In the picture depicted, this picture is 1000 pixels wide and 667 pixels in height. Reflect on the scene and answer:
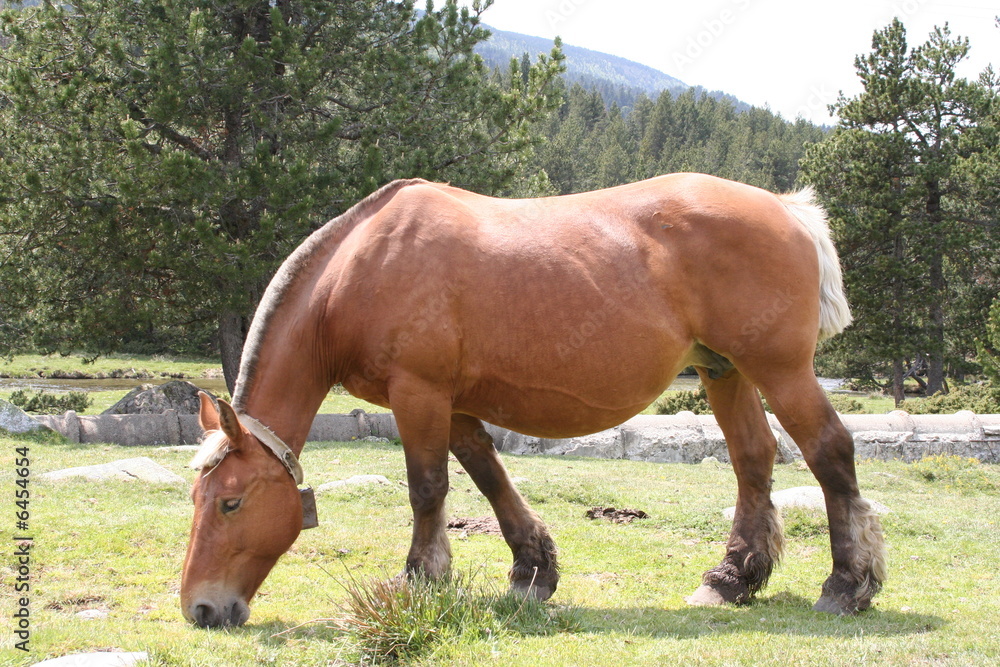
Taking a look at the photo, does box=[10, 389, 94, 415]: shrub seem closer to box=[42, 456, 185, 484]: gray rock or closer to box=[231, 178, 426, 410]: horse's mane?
box=[42, 456, 185, 484]: gray rock

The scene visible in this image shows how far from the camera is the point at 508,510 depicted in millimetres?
4992

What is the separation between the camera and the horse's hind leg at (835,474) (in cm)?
466

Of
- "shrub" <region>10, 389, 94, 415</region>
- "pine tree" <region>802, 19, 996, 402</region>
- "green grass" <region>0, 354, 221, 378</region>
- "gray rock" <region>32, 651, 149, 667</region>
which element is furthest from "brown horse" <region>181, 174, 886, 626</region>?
"green grass" <region>0, 354, 221, 378</region>

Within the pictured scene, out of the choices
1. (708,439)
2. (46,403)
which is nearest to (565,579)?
(708,439)

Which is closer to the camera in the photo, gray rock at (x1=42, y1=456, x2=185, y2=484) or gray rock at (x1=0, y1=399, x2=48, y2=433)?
gray rock at (x1=42, y1=456, x2=185, y2=484)

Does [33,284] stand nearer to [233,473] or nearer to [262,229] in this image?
[262,229]

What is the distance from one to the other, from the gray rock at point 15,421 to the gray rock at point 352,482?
613cm

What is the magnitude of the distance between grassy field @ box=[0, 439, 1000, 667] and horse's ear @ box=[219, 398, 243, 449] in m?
0.96

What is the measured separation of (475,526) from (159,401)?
10.2 metres

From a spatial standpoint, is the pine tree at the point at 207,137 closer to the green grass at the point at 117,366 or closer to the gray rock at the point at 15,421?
the gray rock at the point at 15,421

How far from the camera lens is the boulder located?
594 inches

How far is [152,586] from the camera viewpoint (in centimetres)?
511

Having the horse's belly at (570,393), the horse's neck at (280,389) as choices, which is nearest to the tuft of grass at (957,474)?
the horse's belly at (570,393)

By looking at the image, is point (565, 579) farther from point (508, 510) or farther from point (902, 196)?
point (902, 196)
